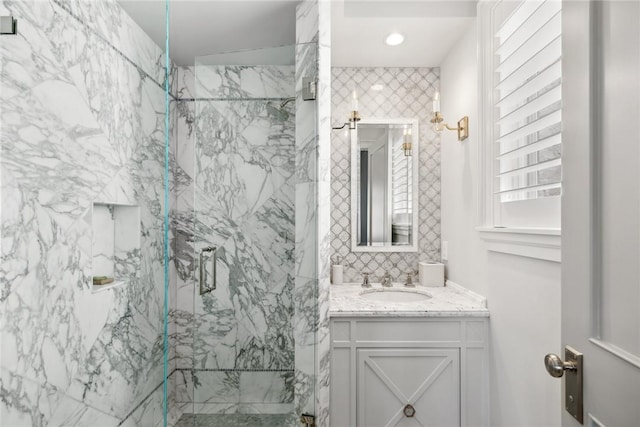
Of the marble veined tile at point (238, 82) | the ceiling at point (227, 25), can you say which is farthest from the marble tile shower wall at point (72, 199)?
the ceiling at point (227, 25)

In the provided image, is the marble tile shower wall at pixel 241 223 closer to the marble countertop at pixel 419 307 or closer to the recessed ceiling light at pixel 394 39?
the marble countertop at pixel 419 307

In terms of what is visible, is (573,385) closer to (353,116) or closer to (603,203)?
(603,203)

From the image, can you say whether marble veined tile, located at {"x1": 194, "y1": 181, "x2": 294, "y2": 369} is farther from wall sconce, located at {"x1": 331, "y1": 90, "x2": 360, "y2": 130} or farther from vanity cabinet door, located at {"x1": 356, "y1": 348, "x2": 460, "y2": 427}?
wall sconce, located at {"x1": 331, "y1": 90, "x2": 360, "y2": 130}

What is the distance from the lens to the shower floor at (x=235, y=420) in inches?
59.2

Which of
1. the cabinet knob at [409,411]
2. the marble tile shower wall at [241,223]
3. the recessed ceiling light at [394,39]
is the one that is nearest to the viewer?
the marble tile shower wall at [241,223]

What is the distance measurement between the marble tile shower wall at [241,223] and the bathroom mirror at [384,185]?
3.29 feet

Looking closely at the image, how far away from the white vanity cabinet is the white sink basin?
0.46 m

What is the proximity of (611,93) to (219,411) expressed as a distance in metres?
1.70

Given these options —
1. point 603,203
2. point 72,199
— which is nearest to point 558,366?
point 603,203

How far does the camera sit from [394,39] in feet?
6.95

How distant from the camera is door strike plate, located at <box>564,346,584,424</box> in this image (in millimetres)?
695

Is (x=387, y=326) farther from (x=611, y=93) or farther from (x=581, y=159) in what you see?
(x=611, y=93)

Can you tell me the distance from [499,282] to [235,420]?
137 cm

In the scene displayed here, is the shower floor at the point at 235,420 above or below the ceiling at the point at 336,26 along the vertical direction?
below
